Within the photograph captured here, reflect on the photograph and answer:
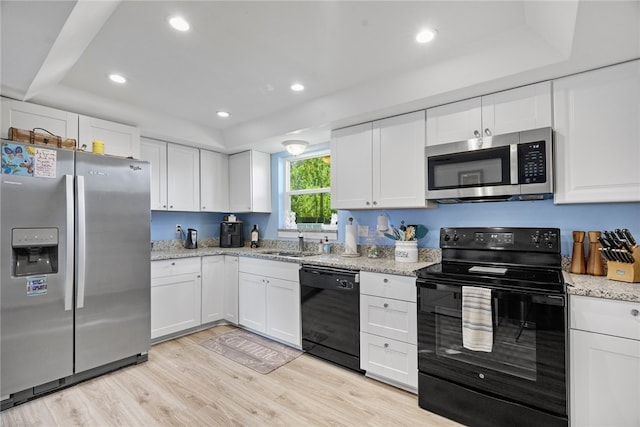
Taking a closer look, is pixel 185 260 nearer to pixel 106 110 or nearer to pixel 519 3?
pixel 106 110

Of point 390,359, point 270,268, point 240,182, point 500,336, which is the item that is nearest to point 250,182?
point 240,182

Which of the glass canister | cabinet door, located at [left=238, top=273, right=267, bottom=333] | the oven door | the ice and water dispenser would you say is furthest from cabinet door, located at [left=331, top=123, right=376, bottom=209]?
the ice and water dispenser

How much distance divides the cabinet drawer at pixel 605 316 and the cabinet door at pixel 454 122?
1261mm

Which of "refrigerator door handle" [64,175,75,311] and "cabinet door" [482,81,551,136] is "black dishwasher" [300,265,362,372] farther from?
"refrigerator door handle" [64,175,75,311]

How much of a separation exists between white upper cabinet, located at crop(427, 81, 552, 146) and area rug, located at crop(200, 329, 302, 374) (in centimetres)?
229

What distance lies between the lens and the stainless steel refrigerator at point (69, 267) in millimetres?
2102

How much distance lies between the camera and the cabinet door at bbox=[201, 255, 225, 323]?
139 inches

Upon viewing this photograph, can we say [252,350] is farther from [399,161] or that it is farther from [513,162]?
[513,162]

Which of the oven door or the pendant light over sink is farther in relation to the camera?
the pendant light over sink

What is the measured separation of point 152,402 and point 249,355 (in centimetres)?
88

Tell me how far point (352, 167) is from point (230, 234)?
6.91ft

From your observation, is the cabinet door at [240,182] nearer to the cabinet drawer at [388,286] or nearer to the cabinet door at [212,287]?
the cabinet door at [212,287]

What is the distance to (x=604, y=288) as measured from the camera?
162 cm

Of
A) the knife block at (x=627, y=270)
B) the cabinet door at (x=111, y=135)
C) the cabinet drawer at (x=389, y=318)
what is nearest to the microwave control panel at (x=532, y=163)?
the knife block at (x=627, y=270)
